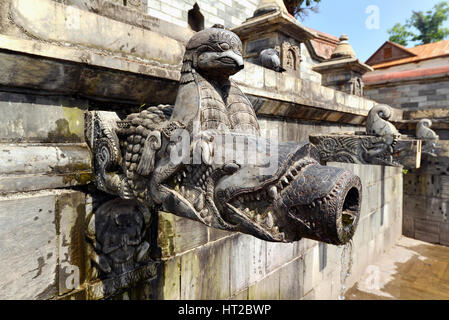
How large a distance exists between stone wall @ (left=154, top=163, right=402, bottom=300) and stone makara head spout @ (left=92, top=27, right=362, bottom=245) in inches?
34.5

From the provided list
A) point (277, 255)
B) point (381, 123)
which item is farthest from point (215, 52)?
point (381, 123)

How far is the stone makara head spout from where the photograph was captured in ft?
3.91

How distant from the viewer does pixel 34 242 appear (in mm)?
1727

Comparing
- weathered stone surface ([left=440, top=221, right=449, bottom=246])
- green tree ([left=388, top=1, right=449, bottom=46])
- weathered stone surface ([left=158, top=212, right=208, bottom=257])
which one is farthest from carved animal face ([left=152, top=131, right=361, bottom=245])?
green tree ([left=388, top=1, right=449, bottom=46])

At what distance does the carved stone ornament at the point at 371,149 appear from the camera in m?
4.75

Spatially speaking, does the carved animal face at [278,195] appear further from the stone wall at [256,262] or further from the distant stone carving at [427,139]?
the distant stone carving at [427,139]

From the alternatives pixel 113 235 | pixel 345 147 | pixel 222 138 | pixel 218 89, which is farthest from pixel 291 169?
pixel 345 147

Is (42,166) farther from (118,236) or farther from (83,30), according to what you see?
(83,30)

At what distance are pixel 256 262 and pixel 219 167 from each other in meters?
2.51

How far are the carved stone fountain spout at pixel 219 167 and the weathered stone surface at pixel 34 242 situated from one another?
0.33 metres

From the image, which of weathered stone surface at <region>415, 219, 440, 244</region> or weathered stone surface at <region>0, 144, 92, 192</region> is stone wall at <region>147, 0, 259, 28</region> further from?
weathered stone surface at <region>415, 219, 440, 244</region>

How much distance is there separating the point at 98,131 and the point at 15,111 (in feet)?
1.50

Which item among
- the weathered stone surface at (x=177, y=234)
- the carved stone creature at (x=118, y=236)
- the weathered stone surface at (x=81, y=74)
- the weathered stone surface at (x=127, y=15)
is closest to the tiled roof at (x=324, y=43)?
the weathered stone surface at (x=127, y=15)
